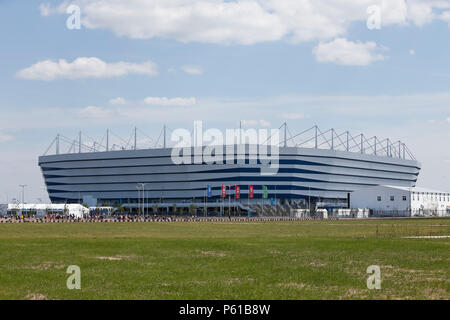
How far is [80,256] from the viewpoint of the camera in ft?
112

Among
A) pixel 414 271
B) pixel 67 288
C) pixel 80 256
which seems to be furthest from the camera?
pixel 80 256

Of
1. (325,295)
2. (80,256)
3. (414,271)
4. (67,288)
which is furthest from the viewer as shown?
(80,256)
